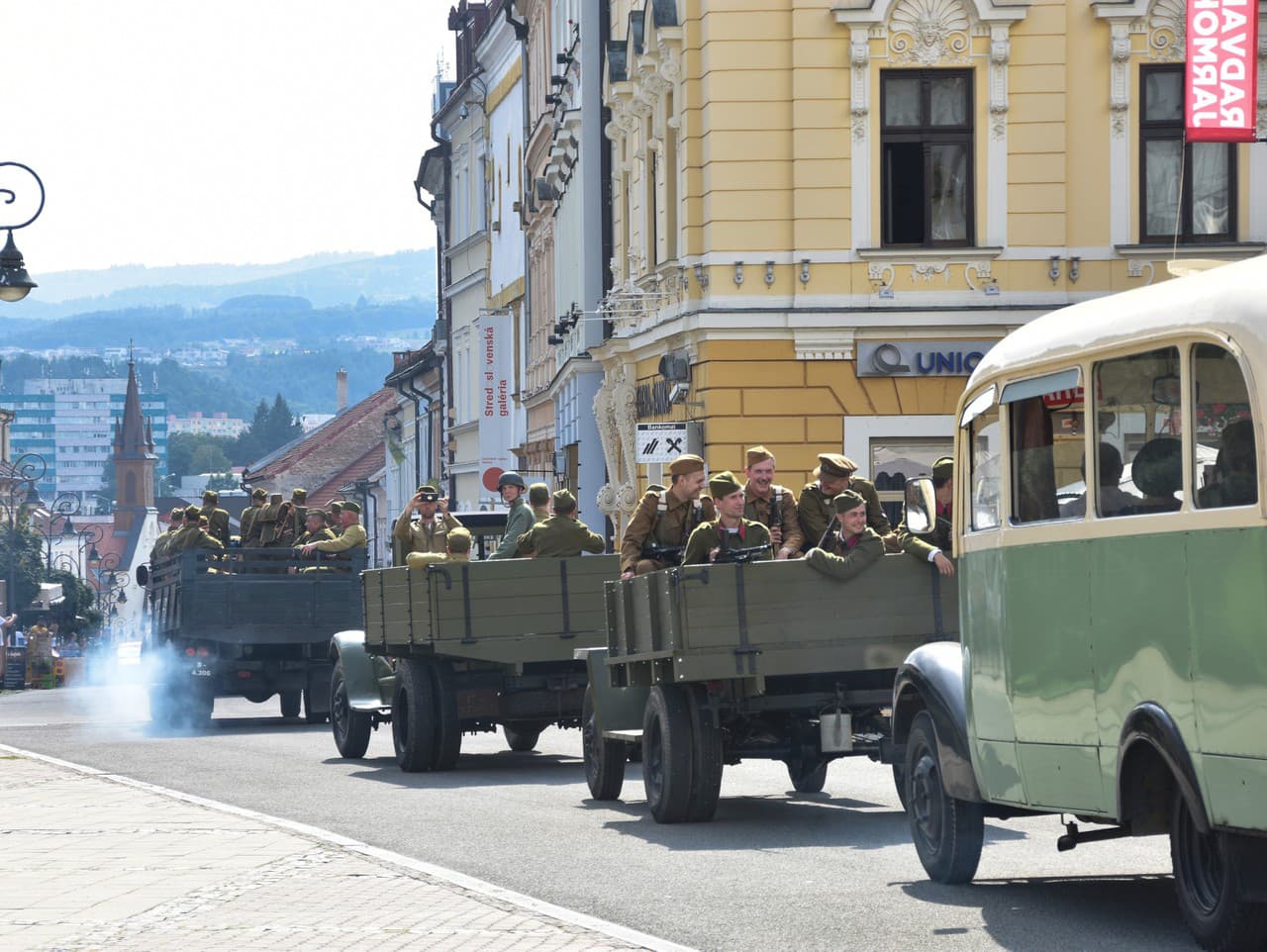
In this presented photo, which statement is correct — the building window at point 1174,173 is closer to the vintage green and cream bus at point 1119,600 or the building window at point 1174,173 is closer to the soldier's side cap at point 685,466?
the soldier's side cap at point 685,466

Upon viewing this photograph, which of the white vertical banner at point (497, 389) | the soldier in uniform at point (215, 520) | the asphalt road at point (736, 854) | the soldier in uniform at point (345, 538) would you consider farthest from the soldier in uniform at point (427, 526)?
the white vertical banner at point (497, 389)

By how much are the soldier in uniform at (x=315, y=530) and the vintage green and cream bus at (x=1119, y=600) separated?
1574 centimetres

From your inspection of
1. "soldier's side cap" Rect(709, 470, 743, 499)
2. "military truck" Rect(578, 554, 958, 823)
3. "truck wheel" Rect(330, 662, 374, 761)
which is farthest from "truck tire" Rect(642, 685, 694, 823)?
"truck wheel" Rect(330, 662, 374, 761)

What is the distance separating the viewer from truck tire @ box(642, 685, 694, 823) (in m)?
13.7

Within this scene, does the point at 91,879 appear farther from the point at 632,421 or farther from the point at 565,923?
the point at 632,421

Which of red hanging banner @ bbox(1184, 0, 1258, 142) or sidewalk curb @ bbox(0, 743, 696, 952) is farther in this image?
red hanging banner @ bbox(1184, 0, 1258, 142)

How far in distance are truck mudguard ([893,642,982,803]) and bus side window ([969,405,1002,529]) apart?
0.64m

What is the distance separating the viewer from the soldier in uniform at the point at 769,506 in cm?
1438

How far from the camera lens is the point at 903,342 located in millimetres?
27641

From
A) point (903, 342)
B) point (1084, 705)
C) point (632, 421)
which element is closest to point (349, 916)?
point (1084, 705)

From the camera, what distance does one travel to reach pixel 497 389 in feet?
180

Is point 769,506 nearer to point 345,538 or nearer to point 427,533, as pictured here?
point 427,533

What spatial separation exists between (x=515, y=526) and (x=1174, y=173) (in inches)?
455

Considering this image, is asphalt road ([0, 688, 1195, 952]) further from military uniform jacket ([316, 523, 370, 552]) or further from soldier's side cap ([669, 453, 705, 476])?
military uniform jacket ([316, 523, 370, 552])
